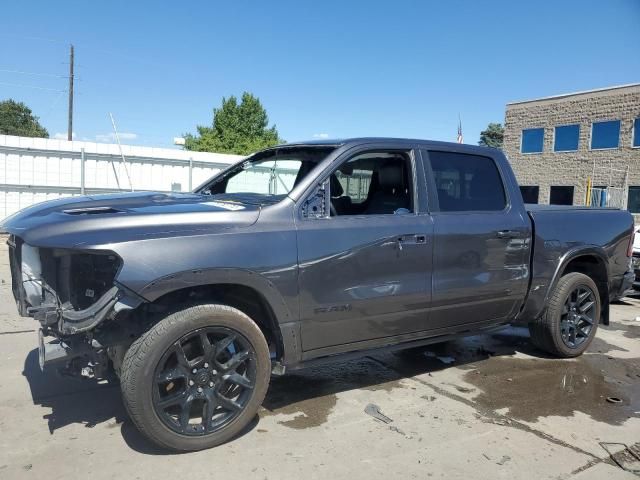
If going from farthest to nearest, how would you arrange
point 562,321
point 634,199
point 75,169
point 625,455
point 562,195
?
A: point 562,195
point 634,199
point 75,169
point 562,321
point 625,455

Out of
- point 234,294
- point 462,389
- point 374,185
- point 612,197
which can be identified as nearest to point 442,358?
point 462,389

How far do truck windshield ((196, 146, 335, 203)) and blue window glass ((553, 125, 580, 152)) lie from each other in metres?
27.6

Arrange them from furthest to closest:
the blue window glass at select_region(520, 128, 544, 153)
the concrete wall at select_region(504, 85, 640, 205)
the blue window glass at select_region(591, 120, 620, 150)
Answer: the blue window glass at select_region(520, 128, 544, 153)
the blue window glass at select_region(591, 120, 620, 150)
the concrete wall at select_region(504, 85, 640, 205)

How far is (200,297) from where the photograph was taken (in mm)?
3377

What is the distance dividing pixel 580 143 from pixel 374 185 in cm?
2736

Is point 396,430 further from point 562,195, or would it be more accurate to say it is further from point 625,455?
point 562,195

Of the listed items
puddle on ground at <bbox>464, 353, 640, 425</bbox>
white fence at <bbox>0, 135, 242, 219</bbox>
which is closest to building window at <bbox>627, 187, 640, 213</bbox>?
white fence at <bbox>0, 135, 242, 219</bbox>

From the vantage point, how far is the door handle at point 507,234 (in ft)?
15.0

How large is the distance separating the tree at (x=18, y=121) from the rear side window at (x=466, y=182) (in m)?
68.3

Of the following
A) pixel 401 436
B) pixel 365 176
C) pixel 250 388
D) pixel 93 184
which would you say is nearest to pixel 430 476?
pixel 401 436

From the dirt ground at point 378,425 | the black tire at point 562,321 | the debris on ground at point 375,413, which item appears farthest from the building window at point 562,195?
the debris on ground at point 375,413

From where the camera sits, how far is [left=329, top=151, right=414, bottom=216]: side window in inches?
167

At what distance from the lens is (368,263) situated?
3771 mm

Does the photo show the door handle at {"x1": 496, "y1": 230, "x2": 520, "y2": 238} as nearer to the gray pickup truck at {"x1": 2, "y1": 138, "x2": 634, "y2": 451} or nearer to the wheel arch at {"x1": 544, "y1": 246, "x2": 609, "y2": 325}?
the gray pickup truck at {"x1": 2, "y1": 138, "x2": 634, "y2": 451}
